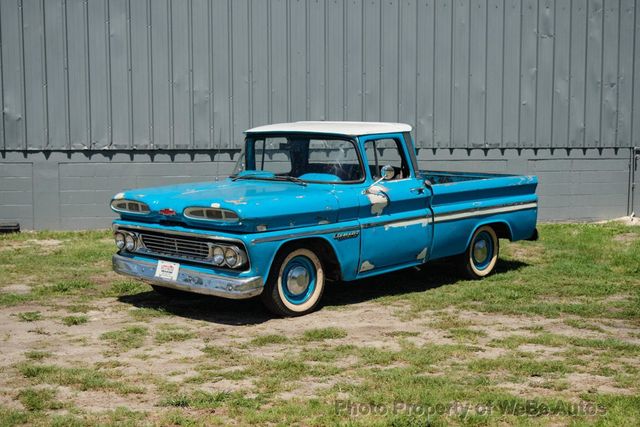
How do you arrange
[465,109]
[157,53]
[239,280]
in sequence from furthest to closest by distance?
[465,109] → [157,53] → [239,280]

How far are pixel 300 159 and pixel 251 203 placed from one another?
4.45ft

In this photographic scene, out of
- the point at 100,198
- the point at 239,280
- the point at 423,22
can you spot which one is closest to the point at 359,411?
A: the point at 239,280

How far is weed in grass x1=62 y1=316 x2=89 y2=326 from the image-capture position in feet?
26.2

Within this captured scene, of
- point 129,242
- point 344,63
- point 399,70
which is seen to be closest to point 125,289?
point 129,242

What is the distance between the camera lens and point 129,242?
28.3ft

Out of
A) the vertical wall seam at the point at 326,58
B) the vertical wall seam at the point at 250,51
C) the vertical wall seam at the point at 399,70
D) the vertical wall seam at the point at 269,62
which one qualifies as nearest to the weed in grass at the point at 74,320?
the vertical wall seam at the point at 250,51

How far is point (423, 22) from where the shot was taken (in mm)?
14469

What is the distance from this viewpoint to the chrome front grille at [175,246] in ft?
26.3

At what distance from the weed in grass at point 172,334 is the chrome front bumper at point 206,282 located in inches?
15.5

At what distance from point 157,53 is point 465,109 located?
188 inches

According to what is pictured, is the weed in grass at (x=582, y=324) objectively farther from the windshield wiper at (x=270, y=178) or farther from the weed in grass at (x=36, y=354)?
the weed in grass at (x=36, y=354)

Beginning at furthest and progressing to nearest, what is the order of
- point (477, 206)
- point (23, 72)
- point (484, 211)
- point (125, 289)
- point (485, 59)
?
point (485, 59), point (23, 72), point (484, 211), point (477, 206), point (125, 289)

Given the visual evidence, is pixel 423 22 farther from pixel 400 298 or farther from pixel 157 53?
pixel 400 298

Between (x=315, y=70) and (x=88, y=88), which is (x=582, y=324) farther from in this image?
(x=88, y=88)
